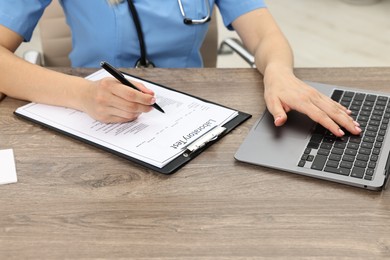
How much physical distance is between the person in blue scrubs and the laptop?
2 cm

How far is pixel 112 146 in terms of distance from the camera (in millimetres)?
944

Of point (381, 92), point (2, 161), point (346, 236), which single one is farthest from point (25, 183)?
point (381, 92)

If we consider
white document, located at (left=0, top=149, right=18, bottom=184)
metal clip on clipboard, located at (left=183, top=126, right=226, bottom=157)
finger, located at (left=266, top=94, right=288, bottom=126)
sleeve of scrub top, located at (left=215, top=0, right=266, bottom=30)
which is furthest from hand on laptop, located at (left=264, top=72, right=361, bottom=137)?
white document, located at (left=0, top=149, right=18, bottom=184)

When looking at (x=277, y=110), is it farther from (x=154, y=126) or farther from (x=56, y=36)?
(x=56, y=36)

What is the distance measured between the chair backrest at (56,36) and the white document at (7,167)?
74cm

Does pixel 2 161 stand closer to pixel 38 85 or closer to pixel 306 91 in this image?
pixel 38 85

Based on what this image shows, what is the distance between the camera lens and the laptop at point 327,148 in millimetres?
869

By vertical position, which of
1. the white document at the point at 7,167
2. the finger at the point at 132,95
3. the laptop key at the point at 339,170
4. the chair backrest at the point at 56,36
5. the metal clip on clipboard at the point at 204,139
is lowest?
the chair backrest at the point at 56,36

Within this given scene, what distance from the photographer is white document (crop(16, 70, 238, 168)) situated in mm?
932

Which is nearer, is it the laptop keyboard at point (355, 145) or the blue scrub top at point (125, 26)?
the laptop keyboard at point (355, 145)

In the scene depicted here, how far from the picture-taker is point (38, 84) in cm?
108

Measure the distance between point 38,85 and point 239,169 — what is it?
445 millimetres

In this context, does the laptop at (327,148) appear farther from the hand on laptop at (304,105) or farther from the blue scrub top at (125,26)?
the blue scrub top at (125,26)

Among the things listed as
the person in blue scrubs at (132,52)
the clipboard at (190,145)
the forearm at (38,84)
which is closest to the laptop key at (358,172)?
the person in blue scrubs at (132,52)
